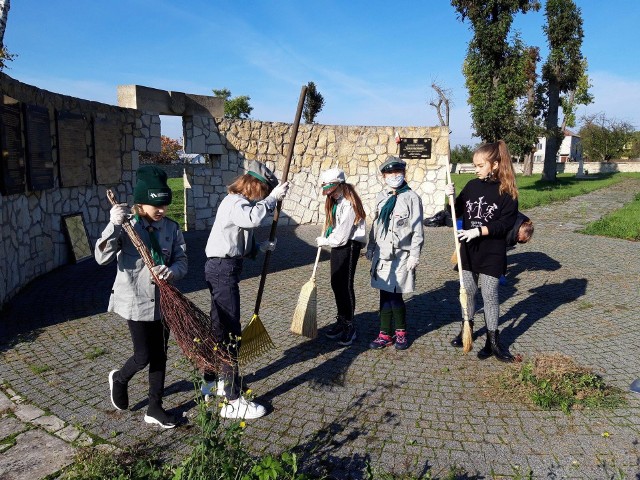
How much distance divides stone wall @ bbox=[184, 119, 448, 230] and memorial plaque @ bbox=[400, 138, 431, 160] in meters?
0.12

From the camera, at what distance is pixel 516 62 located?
22312mm

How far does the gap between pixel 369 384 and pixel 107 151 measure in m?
7.35

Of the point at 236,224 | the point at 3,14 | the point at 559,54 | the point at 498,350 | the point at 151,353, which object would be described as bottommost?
the point at 498,350

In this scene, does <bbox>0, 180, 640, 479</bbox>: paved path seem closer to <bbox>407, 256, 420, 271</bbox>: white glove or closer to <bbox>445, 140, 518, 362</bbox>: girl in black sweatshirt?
<bbox>445, 140, 518, 362</bbox>: girl in black sweatshirt

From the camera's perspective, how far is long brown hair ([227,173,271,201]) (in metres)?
3.76

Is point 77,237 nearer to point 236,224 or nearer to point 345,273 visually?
point 345,273

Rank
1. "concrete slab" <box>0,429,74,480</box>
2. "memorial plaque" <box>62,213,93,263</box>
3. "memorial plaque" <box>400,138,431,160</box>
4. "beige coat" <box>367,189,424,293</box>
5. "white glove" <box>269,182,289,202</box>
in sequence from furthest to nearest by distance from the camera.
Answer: "memorial plaque" <box>400,138,431,160</box>, "memorial plaque" <box>62,213,93,263</box>, "beige coat" <box>367,189,424,293</box>, "white glove" <box>269,182,289,202</box>, "concrete slab" <box>0,429,74,480</box>

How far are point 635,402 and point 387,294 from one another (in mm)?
2211

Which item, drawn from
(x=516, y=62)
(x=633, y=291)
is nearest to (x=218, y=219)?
(x=633, y=291)

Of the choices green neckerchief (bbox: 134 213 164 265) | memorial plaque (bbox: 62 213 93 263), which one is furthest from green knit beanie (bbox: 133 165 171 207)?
memorial plaque (bbox: 62 213 93 263)

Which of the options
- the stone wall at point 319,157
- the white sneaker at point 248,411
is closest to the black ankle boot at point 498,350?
the white sneaker at point 248,411

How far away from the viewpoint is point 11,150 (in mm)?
6316

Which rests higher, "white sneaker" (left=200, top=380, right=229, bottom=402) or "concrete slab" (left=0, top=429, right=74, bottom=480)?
"white sneaker" (left=200, top=380, right=229, bottom=402)

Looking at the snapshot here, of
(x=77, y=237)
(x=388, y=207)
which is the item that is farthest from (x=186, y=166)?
(x=388, y=207)
